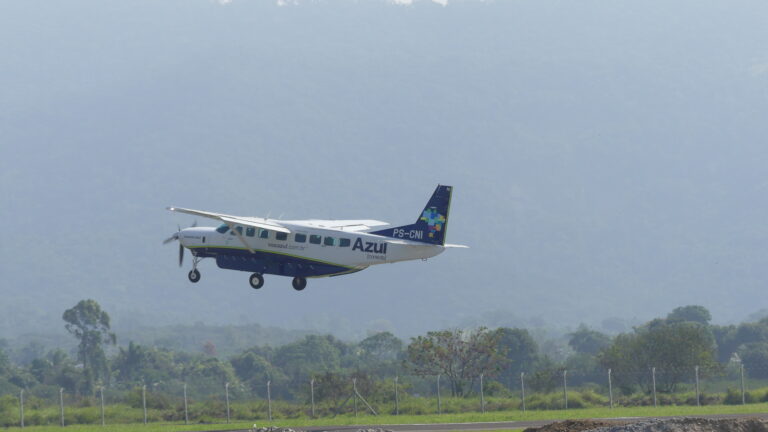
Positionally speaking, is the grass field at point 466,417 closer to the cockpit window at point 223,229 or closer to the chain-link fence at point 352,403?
the chain-link fence at point 352,403

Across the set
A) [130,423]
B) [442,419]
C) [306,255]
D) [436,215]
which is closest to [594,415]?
[442,419]

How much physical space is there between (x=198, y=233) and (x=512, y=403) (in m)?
25.3

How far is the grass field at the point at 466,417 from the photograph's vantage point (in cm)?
7062

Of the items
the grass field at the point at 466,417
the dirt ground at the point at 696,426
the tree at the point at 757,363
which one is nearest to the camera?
the dirt ground at the point at 696,426

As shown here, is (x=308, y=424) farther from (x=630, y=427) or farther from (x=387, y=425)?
(x=630, y=427)

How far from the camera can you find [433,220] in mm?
70000

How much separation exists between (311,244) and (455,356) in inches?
1977

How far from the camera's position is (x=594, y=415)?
7069cm

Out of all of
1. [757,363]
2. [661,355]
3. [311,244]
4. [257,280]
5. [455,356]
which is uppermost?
[311,244]

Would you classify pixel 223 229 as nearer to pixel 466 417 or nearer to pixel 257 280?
pixel 257 280

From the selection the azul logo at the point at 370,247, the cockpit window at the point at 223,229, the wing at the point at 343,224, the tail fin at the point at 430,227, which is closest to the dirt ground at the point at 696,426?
the tail fin at the point at 430,227

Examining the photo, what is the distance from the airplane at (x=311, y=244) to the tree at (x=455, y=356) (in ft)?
146

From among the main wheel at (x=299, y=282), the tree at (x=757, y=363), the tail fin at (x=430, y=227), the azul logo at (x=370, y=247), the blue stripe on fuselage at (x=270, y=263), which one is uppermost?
the tail fin at (x=430, y=227)

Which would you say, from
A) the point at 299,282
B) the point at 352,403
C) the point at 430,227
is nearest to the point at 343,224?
the point at 299,282
